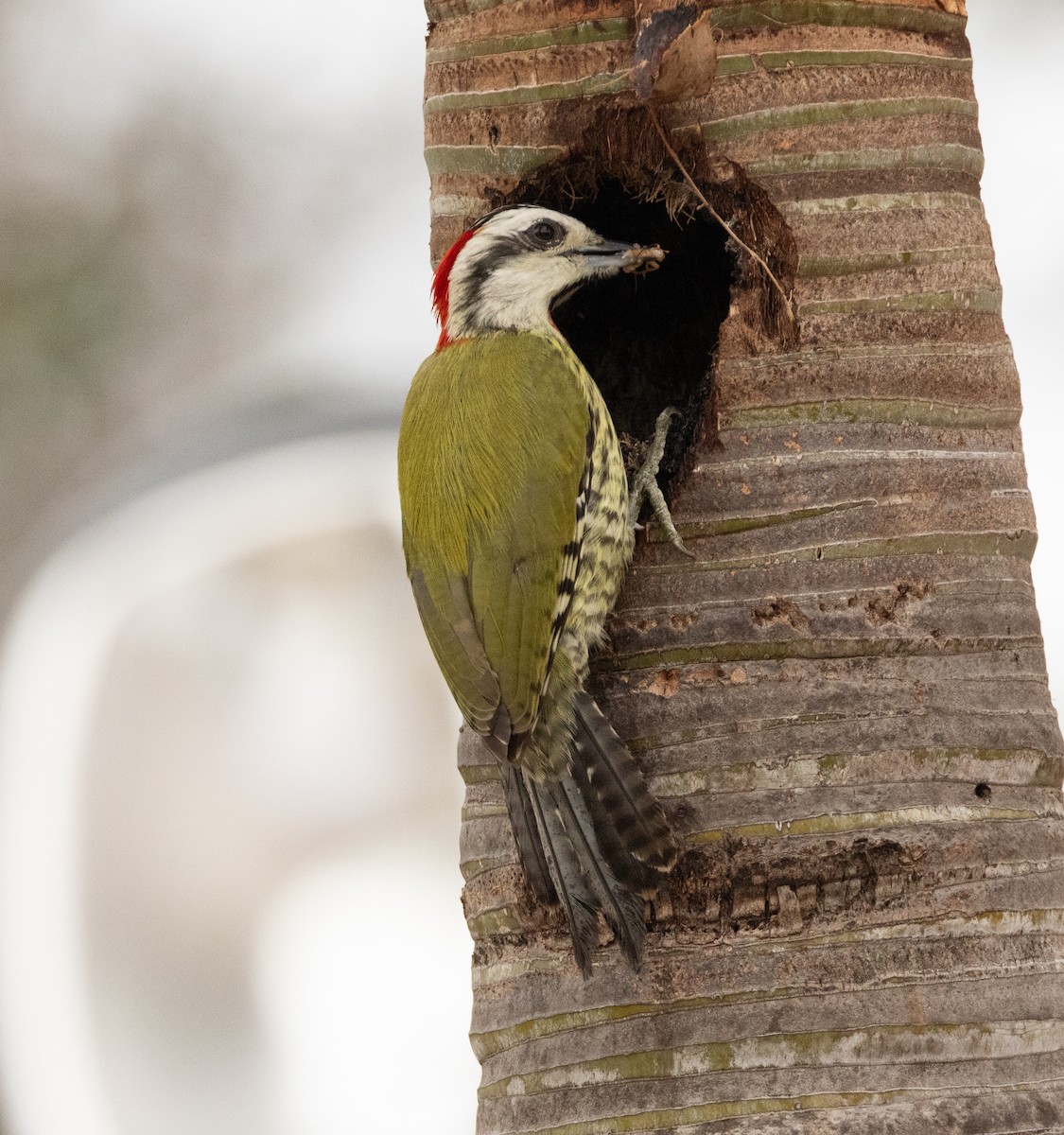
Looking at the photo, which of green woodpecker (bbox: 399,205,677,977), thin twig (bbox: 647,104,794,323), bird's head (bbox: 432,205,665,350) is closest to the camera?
green woodpecker (bbox: 399,205,677,977)

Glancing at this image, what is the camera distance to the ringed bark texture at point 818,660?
302cm

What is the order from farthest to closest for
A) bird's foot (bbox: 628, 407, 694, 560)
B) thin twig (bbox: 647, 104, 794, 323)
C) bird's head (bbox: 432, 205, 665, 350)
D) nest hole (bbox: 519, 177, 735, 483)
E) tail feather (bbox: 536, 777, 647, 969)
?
nest hole (bbox: 519, 177, 735, 483) < bird's head (bbox: 432, 205, 665, 350) < thin twig (bbox: 647, 104, 794, 323) < bird's foot (bbox: 628, 407, 694, 560) < tail feather (bbox: 536, 777, 647, 969)

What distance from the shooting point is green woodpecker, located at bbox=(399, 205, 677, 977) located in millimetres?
3236

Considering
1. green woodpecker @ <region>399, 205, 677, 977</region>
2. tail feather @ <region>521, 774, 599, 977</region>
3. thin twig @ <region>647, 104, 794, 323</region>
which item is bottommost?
tail feather @ <region>521, 774, 599, 977</region>

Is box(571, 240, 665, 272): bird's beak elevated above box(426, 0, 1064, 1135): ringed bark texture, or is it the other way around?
box(571, 240, 665, 272): bird's beak

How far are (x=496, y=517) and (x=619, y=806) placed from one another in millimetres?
756

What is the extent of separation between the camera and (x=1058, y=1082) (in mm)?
2980

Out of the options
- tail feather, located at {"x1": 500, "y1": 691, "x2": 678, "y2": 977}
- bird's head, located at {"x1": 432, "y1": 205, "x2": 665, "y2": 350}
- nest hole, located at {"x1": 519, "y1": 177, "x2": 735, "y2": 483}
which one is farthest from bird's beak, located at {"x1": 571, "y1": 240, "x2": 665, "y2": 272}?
tail feather, located at {"x1": 500, "y1": 691, "x2": 678, "y2": 977}

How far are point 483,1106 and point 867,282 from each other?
79.1 inches

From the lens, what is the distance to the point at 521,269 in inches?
161

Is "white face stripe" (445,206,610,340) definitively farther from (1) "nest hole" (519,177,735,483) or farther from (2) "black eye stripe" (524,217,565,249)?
(1) "nest hole" (519,177,735,483)

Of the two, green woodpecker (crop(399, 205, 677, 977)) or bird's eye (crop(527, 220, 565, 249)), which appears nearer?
green woodpecker (crop(399, 205, 677, 977))

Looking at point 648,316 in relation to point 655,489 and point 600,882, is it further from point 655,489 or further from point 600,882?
point 600,882

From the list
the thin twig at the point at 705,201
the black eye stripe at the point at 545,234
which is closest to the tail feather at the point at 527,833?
the thin twig at the point at 705,201
